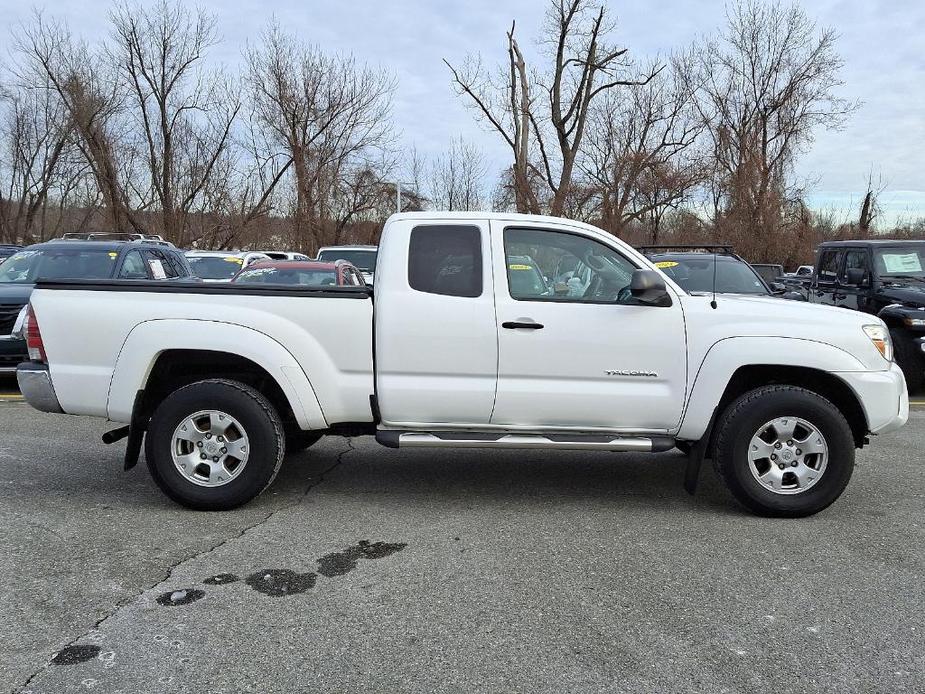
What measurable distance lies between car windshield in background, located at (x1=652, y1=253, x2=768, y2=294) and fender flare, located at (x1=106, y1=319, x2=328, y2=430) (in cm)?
597

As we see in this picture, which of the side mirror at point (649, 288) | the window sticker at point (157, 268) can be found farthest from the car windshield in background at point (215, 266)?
the side mirror at point (649, 288)

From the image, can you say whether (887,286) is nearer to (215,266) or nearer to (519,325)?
(519,325)

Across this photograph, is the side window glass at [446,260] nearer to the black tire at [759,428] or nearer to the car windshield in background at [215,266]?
the black tire at [759,428]

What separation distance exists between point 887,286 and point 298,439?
8.13 meters

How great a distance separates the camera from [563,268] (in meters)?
5.16

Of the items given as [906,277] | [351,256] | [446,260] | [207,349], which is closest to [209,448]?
[207,349]

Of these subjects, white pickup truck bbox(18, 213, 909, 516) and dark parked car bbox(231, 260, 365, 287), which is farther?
dark parked car bbox(231, 260, 365, 287)

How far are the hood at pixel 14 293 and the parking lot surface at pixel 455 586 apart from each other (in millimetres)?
4105

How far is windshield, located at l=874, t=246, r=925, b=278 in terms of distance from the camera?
10.5 m

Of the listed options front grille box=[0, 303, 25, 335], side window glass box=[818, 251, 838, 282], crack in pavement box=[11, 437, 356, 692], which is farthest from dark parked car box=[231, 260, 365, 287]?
side window glass box=[818, 251, 838, 282]

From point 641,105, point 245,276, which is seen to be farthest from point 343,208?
point 245,276

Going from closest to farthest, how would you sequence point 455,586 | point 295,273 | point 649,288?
point 455,586
point 649,288
point 295,273

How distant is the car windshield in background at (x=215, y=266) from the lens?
16.9m

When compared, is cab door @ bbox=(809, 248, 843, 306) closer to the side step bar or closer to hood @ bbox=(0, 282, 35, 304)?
the side step bar
